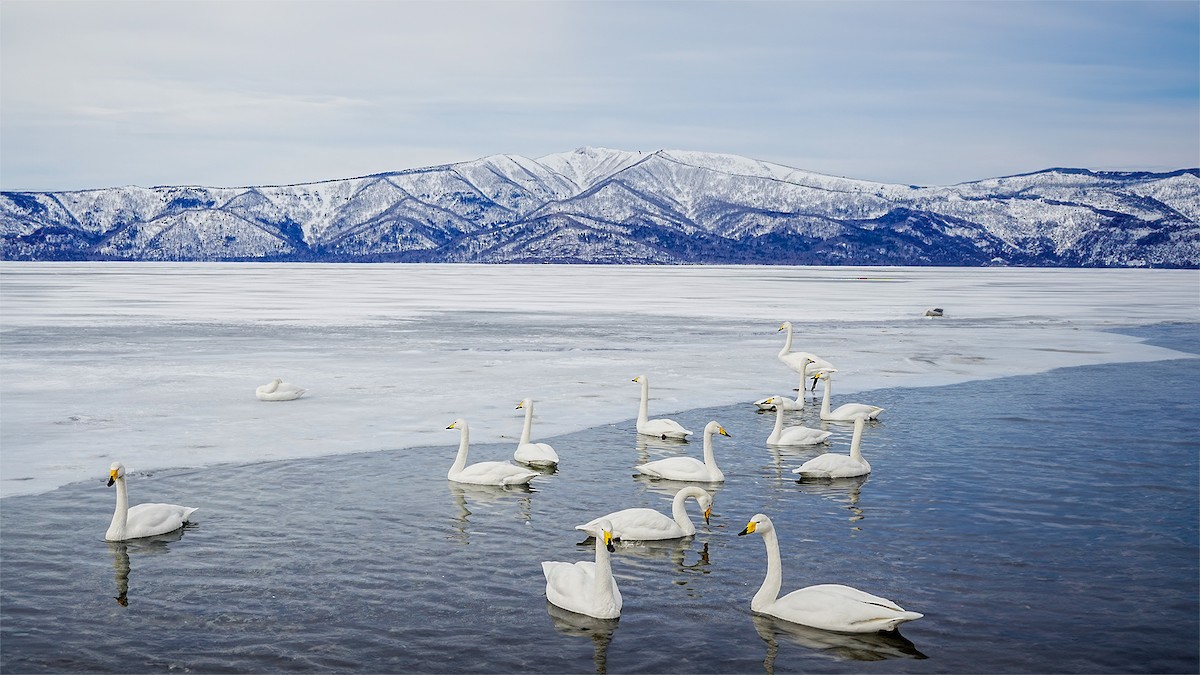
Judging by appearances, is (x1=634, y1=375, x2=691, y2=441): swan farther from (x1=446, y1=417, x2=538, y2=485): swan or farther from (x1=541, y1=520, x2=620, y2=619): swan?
(x1=541, y1=520, x2=620, y2=619): swan

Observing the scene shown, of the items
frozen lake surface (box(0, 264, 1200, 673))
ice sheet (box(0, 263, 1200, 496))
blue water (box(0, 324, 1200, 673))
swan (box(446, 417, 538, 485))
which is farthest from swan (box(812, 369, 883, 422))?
swan (box(446, 417, 538, 485))

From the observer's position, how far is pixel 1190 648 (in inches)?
405

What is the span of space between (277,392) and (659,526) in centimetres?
1361

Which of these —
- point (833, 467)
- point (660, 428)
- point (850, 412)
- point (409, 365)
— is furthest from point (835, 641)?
point (409, 365)

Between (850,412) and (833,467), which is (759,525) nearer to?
(833,467)

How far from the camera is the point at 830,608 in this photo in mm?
10867

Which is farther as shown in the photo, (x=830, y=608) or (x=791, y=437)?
(x=791, y=437)

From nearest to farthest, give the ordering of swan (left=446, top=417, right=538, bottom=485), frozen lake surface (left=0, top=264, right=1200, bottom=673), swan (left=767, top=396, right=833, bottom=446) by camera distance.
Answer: frozen lake surface (left=0, top=264, right=1200, bottom=673) → swan (left=446, top=417, right=538, bottom=485) → swan (left=767, top=396, right=833, bottom=446)

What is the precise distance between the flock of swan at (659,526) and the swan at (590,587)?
0.01 metres

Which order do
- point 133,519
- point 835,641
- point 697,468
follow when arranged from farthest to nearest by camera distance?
1. point 697,468
2. point 133,519
3. point 835,641

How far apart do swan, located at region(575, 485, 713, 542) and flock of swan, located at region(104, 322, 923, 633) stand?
13 millimetres

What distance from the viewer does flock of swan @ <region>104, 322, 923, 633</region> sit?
35.7ft

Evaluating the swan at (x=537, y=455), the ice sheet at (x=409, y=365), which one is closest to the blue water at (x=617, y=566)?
the swan at (x=537, y=455)

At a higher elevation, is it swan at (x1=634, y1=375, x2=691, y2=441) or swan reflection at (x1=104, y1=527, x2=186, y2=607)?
swan at (x1=634, y1=375, x2=691, y2=441)
